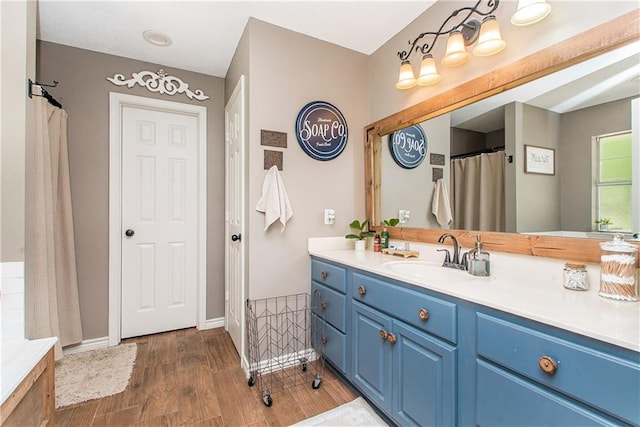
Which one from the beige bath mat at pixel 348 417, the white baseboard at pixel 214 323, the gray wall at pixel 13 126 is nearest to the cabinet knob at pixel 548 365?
the beige bath mat at pixel 348 417

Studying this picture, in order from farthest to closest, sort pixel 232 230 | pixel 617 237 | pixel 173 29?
pixel 232 230 < pixel 173 29 < pixel 617 237

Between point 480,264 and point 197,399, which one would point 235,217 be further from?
point 480,264

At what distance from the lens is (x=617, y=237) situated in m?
1.05

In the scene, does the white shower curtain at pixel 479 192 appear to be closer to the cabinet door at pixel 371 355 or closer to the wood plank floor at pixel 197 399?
the cabinet door at pixel 371 355

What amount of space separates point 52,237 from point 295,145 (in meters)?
1.84

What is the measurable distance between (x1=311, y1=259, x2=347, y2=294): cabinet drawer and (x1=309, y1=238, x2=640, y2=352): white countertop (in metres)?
0.10

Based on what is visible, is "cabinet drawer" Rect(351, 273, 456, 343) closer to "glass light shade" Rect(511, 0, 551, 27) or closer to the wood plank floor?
the wood plank floor

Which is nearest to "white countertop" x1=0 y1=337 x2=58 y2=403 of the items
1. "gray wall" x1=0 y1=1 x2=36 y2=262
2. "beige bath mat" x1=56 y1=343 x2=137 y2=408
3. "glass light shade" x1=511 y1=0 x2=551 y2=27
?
"gray wall" x1=0 y1=1 x2=36 y2=262

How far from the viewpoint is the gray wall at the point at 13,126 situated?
1208mm

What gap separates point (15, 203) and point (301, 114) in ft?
5.42

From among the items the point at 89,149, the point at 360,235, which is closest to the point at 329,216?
the point at 360,235

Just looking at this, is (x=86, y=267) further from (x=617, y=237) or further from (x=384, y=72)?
(x=617, y=237)

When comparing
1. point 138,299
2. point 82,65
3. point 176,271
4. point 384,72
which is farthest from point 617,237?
point 82,65

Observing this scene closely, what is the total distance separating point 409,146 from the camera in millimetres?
2092
